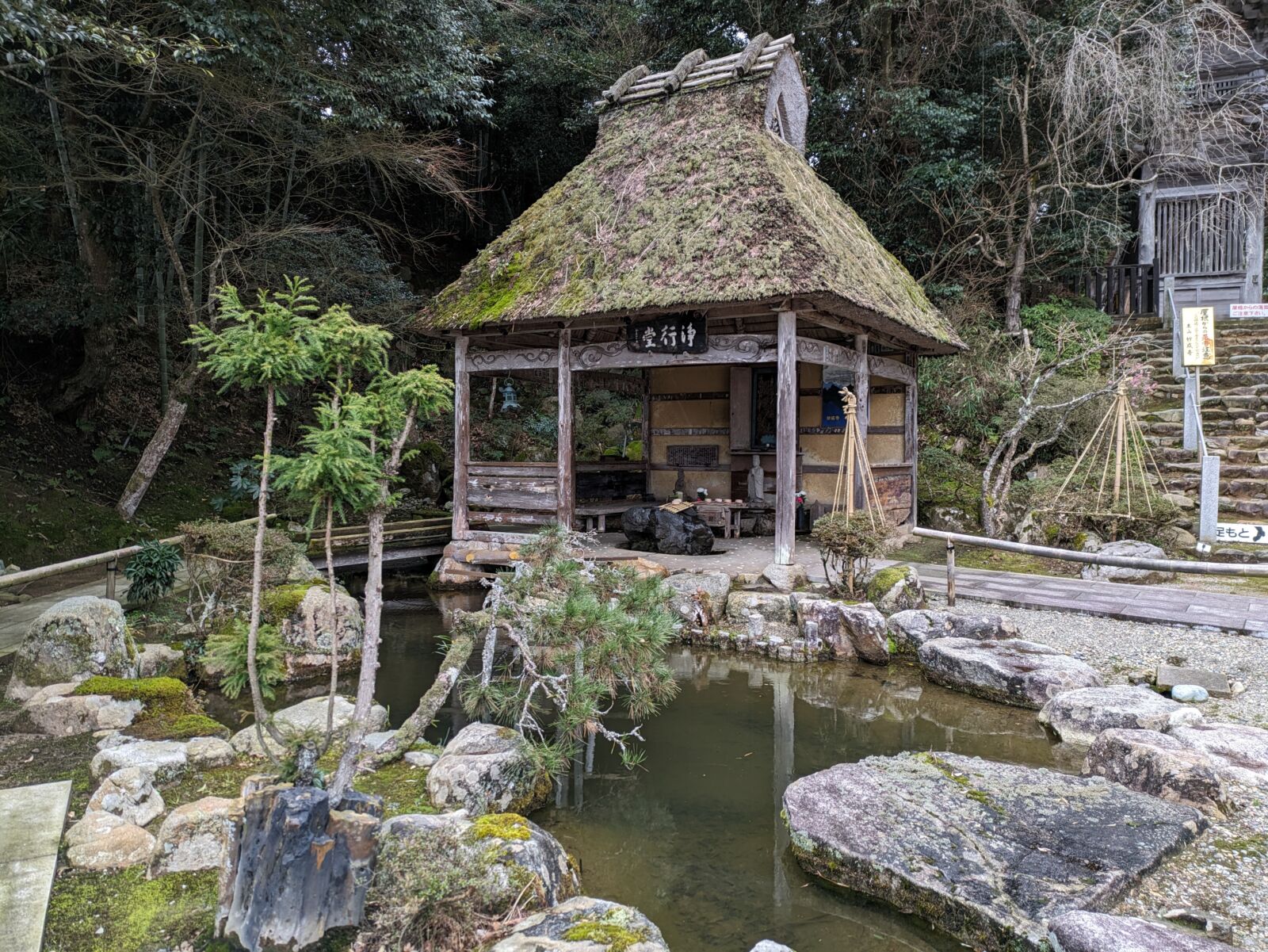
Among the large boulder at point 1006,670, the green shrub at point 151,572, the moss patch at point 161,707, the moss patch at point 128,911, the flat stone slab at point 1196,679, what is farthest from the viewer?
the green shrub at point 151,572

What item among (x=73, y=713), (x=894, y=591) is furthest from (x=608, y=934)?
(x=894, y=591)

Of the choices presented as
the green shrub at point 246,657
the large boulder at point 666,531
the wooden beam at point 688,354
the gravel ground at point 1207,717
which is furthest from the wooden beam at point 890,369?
the green shrub at point 246,657

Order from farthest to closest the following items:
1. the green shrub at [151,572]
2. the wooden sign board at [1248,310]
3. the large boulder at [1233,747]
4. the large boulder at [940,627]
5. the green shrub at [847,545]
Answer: the wooden sign board at [1248,310], the green shrub at [151,572], the green shrub at [847,545], the large boulder at [940,627], the large boulder at [1233,747]

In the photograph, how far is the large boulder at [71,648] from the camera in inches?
205

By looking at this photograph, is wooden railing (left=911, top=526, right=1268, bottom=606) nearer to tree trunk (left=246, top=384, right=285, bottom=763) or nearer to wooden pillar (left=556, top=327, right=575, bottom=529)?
wooden pillar (left=556, top=327, right=575, bottom=529)

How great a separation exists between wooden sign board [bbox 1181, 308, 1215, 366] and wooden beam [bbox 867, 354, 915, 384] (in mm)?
3531

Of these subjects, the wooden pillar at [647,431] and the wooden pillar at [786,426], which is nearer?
the wooden pillar at [786,426]

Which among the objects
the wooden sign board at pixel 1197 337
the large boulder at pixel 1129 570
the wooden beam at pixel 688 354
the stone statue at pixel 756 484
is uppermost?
the wooden sign board at pixel 1197 337

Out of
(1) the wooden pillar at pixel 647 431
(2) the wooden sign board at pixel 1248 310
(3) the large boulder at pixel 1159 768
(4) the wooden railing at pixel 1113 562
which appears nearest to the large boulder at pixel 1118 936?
(3) the large boulder at pixel 1159 768

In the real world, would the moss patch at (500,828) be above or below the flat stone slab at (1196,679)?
below

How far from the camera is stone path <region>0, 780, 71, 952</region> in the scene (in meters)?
2.73

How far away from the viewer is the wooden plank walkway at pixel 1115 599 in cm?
645

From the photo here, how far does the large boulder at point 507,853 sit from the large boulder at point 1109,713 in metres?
3.52

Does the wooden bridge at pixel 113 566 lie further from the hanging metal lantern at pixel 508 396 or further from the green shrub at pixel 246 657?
the hanging metal lantern at pixel 508 396
